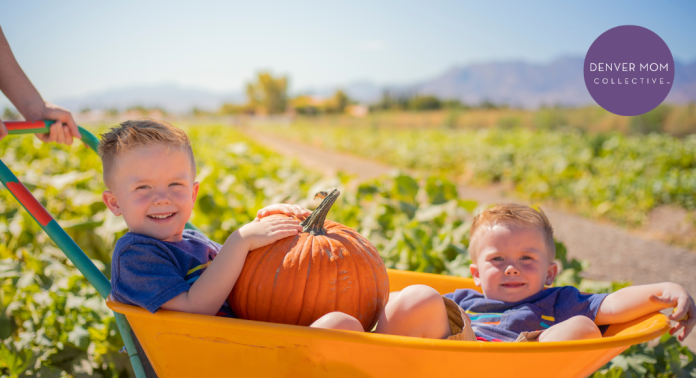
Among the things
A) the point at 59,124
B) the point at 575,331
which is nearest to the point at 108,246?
the point at 59,124

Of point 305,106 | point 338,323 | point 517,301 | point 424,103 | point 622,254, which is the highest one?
point 305,106

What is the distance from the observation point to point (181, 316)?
4.09ft

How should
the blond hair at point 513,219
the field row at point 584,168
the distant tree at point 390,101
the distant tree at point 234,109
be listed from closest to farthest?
1. the blond hair at point 513,219
2. the field row at point 584,168
3. the distant tree at point 390,101
4. the distant tree at point 234,109

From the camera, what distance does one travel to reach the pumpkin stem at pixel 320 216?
1.52 m

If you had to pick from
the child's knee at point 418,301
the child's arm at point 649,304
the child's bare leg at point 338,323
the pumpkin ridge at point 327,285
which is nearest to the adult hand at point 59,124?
the pumpkin ridge at point 327,285

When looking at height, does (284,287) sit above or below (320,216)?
below

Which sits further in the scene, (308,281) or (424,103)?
(424,103)

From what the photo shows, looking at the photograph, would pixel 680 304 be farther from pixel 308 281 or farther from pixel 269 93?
pixel 269 93

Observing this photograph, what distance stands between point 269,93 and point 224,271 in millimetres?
91351

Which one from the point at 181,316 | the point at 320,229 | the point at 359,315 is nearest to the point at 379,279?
the point at 359,315

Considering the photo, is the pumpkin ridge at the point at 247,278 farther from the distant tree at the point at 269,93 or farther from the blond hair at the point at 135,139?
the distant tree at the point at 269,93

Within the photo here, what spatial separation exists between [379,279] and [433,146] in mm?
11484

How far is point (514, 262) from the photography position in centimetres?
179

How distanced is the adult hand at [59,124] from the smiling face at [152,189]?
23.6 inches
